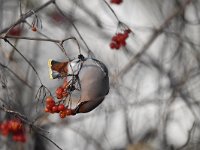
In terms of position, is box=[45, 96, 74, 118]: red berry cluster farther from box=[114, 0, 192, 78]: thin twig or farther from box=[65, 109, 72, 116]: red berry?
box=[114, 0, 192, 78]: thin twig

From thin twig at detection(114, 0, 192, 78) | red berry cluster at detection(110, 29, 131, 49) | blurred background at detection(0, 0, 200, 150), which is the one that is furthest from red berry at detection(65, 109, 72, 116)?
thin twig at detection(114, 0, 192, 78)

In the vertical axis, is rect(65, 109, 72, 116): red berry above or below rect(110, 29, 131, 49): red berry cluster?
below

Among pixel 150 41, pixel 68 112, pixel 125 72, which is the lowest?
pixel 68 112

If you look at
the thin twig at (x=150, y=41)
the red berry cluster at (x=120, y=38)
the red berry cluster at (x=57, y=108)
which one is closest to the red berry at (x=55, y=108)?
the red berry cluster at (x=57, y=108)

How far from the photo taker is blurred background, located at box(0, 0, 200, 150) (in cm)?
423

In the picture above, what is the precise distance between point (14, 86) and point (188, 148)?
148cm

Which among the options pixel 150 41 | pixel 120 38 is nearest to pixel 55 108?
pixel 120 38

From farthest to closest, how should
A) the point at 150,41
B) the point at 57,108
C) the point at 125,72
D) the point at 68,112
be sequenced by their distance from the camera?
1. the point at 150,41
2. the point at 125,72
3. the point at 57,108
4. the point at 68,112

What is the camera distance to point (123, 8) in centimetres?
456

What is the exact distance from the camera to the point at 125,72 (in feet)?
14.4

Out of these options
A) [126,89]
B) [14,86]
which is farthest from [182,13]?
A: [14,86]

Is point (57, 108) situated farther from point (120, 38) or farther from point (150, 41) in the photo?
point (150, 41)

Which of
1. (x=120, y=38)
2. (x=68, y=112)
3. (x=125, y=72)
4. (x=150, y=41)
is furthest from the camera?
(x=150, y=41)

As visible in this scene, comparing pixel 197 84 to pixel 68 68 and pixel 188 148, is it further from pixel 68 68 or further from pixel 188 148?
pixel 68 68
